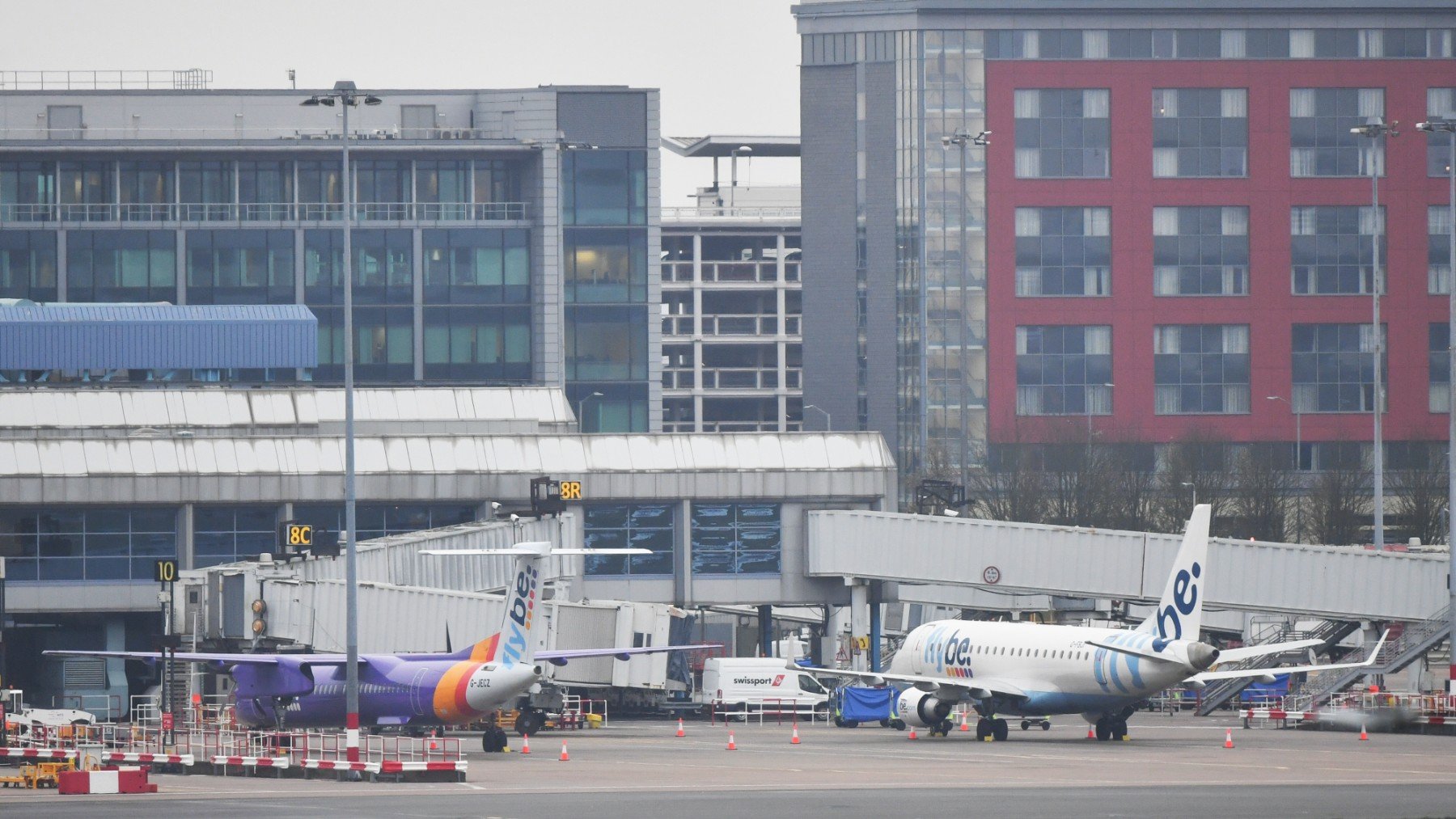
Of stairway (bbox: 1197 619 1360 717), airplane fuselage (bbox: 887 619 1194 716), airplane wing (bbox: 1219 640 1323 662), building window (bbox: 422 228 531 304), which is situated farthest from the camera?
building window (bbox: 422 228 531 304)

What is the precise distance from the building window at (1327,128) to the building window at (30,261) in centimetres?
8637

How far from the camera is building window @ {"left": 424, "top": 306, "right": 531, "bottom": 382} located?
454 feet

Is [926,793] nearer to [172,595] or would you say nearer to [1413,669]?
[172,595]

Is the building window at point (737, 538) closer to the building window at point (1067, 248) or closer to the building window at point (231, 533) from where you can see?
the building window at point (231, 533)

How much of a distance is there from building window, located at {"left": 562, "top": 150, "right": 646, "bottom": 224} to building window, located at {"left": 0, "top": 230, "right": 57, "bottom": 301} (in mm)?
31541

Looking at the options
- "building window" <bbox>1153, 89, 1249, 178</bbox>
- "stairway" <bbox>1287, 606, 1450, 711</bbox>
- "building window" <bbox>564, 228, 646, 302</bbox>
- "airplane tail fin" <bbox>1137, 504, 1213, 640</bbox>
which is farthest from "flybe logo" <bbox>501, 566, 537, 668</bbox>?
"building window" <bbox>1153, 89, 1249, 178</bbox>

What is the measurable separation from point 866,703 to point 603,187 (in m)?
68.6

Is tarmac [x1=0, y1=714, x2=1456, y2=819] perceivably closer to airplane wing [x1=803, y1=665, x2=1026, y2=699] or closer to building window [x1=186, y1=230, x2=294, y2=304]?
airplane wing [x1=803, y1=665, x2=1026, y2=699]

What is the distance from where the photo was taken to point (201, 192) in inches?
5448

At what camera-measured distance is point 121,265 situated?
136 m

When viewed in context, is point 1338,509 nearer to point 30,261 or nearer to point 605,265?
point 605,265

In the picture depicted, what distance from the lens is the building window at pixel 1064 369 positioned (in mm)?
159375

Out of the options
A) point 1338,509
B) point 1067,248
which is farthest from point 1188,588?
point 1067,248

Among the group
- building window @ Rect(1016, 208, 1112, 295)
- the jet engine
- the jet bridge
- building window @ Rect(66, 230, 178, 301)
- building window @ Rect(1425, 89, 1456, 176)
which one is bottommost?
the jet engine
